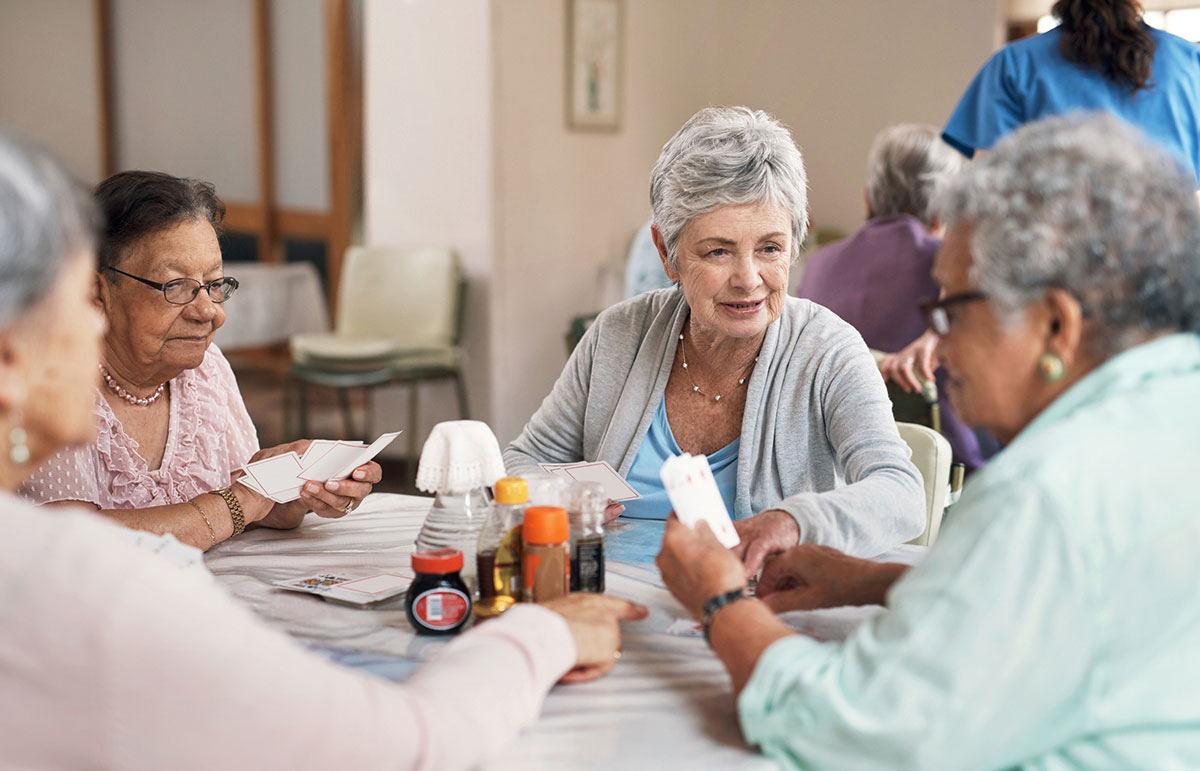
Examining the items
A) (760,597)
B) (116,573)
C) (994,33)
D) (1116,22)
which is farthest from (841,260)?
(994,33)

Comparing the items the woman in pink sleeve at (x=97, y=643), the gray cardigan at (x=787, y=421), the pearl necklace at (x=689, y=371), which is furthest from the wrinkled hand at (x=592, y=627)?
the pearl necklace at (x=689, y=371)

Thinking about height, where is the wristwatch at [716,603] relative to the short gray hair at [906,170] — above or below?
below

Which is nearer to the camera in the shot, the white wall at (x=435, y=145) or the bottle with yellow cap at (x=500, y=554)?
the bottle with yellow cap at (x=500, y=554)

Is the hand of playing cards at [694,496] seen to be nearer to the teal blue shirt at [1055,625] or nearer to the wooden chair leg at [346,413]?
the teal blue shirt at [1055,625]

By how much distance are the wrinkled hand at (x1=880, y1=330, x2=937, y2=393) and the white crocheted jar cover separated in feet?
5.88

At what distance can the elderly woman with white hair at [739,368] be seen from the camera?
2.06 meters

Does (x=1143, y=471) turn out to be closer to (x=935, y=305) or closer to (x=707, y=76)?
(x=935, y=305)

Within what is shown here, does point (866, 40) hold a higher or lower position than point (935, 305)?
higher

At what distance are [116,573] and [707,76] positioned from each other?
6800 mm

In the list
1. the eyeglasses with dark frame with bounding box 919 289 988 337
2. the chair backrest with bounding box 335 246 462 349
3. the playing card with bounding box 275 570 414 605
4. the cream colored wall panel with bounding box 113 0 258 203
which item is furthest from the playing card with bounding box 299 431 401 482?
the cream colored wall panel with bounding box 113 0 258 203

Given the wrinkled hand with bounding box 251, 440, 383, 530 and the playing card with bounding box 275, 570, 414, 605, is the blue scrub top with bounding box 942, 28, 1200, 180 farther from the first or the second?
the playing card with bounding box 275, 570, 414, 605

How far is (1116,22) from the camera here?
A: 117 inches

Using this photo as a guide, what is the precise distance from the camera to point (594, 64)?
626 cm

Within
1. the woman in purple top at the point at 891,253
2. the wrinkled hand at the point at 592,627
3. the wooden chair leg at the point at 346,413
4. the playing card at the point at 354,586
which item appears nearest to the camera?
the wrinkled hand at the point at 592,627
